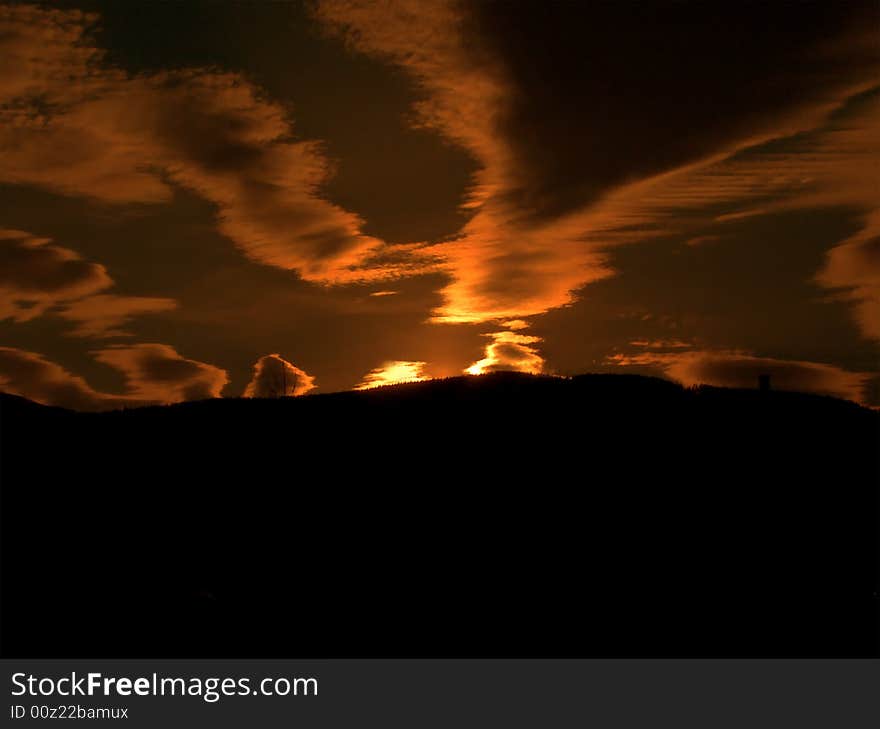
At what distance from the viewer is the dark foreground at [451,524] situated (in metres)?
19.6

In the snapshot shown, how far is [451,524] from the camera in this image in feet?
76.8

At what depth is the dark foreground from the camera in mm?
19641

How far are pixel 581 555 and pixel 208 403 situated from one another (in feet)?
35.9

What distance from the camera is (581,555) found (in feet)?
75.5

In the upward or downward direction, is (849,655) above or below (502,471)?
below

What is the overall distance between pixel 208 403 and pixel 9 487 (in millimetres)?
5890

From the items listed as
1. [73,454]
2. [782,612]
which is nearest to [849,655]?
[782,612]

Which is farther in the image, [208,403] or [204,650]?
[208,403]

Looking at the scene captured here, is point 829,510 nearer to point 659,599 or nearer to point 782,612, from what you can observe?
point 782,612

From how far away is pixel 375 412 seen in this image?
2723cm

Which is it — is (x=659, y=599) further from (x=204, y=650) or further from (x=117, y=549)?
(x=117, y=549)

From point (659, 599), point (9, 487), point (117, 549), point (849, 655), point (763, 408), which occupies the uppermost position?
point (763, 408)

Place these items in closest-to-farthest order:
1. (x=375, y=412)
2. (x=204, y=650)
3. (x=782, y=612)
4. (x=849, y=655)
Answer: (x=204, y=650)
(x=849, y=655)
(x=782, y=612)
(x=375, y=412)
